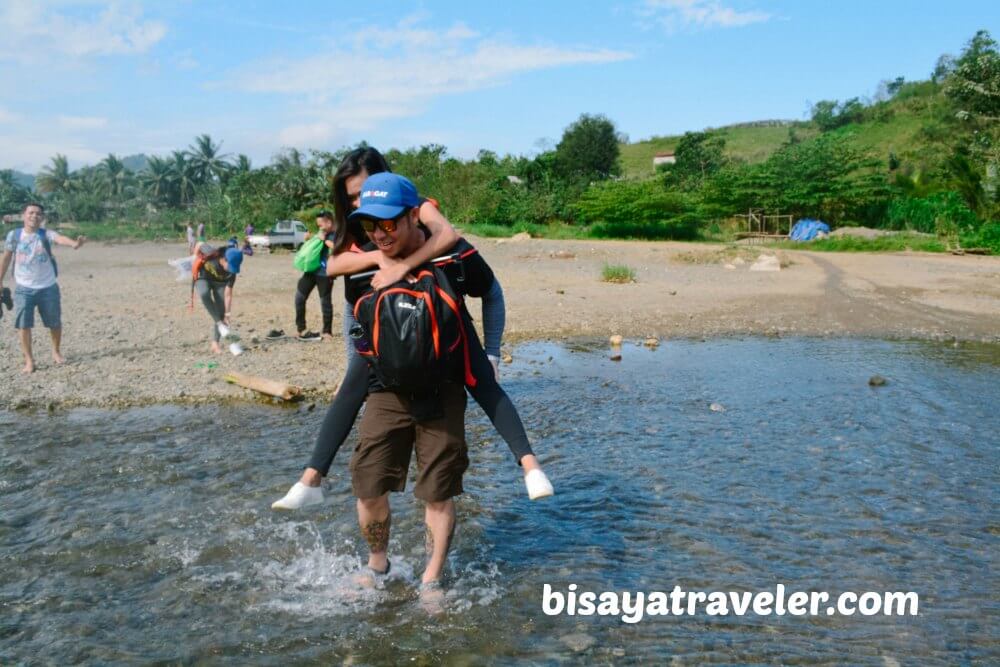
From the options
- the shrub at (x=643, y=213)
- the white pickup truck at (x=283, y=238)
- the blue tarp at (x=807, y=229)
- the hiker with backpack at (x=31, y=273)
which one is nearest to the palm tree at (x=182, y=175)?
the white pickup truck at (x=283, y=238)

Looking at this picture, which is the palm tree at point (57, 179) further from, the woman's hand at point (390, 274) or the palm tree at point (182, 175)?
the woman's hand at point (390, 274)

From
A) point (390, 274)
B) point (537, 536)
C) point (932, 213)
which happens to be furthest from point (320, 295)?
point (932, 213)

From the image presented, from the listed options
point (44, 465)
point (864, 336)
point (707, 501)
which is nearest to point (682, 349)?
point (864, 336)

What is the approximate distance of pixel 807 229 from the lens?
3494 cm

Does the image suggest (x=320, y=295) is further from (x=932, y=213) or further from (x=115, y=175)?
(x=115, y=175)

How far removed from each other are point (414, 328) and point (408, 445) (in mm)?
735

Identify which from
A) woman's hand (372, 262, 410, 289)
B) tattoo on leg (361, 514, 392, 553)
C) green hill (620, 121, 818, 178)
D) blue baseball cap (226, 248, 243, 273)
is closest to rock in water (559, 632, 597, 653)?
tattoo on leg (361, 514, 392, 553)

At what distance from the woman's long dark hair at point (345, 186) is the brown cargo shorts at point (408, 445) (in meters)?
0.74

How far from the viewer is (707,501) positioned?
16.7 ft

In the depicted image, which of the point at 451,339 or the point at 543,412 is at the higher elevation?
the point at 451,339

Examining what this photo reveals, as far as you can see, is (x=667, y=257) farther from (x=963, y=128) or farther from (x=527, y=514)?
(x=963, y=128)

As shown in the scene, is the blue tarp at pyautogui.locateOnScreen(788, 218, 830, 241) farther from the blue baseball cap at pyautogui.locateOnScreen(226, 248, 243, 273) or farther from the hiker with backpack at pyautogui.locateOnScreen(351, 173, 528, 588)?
the hiker with backpack at pyautogui.locateOnScreen(351, 173, 528, 588)

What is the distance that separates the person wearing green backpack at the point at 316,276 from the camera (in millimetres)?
9320

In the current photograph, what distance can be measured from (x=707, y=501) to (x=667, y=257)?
767 inches
